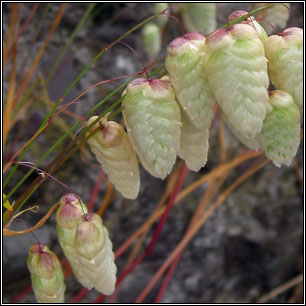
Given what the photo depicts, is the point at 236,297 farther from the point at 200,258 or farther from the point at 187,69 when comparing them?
the point at 187,69

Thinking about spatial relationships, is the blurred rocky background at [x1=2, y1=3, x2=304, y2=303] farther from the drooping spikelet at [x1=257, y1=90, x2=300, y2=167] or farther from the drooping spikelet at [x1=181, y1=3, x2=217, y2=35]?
the drooping spikelet at [x1=257, y1=90, x2=300, y2=167]

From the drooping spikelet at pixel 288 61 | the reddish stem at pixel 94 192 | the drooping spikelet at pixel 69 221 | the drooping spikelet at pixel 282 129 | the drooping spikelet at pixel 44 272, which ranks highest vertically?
the drooping spikelet at pixel 288 61

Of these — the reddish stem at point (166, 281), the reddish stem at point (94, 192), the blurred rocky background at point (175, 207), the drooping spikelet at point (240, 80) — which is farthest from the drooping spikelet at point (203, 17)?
the drooping spikelet at point (240, 80)

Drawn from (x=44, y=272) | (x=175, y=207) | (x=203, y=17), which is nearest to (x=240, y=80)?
(x=44, y=272)

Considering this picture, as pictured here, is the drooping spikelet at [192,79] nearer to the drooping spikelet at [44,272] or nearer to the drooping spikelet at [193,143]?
the drooping spikelet at [193,143]

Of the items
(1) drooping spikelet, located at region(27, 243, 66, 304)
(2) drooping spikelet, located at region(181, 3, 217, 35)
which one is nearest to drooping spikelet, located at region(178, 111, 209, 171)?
(1) drooping spikelet, located at region(27, 243, 66, 304)

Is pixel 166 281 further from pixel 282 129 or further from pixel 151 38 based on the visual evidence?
pixel 282 129

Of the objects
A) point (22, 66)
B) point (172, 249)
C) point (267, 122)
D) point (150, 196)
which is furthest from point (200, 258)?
point (267, 122)
